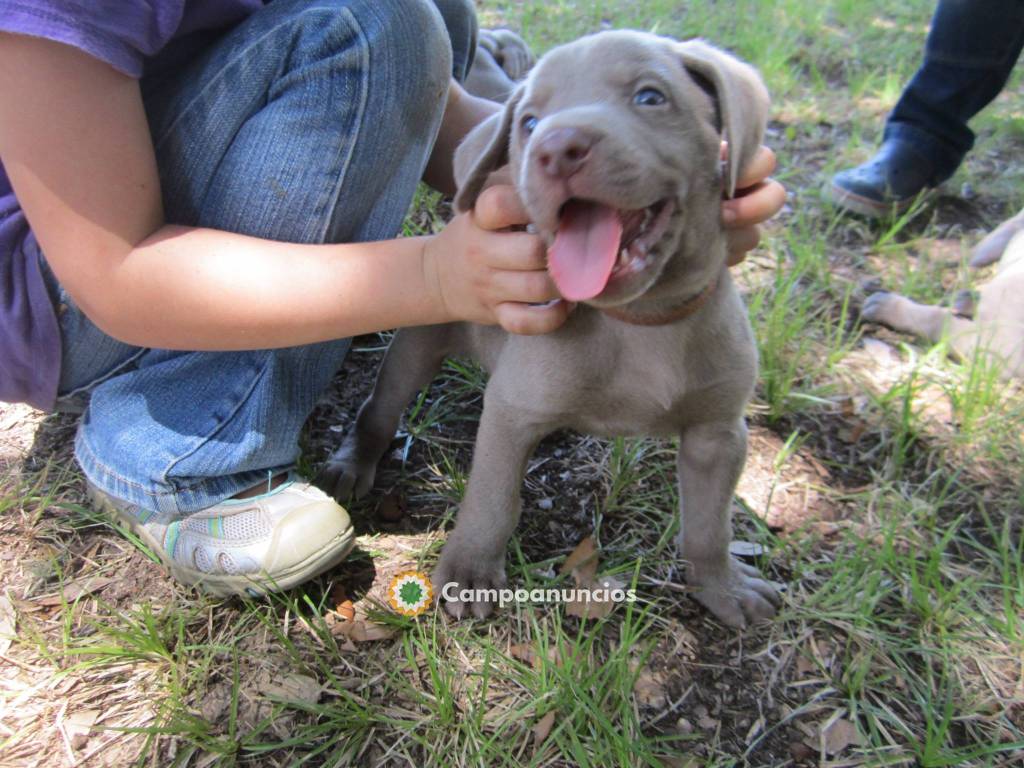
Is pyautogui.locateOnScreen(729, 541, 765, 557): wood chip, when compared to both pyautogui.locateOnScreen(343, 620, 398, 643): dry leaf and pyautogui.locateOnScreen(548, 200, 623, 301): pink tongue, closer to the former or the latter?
pyautogui.locateOnScreen(343, 620, 398, 643): dry leaf

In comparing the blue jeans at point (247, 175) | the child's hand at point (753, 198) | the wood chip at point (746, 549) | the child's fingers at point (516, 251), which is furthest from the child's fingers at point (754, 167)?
the wood chip at point (746, 549)

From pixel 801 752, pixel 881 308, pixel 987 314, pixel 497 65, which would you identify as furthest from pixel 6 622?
pixel 987 314

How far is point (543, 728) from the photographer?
155 centimetres

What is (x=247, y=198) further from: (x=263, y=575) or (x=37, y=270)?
(x=263, y=575)

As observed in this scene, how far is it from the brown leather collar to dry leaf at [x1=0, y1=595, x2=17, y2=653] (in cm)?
140

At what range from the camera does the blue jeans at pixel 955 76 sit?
3088 millimetres

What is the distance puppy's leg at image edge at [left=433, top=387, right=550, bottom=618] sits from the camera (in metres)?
1.71

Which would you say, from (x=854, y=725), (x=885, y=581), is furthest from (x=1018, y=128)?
(x=854, y=725)

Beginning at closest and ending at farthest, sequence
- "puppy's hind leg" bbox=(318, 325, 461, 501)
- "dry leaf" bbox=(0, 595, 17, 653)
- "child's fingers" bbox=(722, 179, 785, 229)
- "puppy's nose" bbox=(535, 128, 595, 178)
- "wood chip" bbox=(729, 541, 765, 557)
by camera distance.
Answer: "puppy's nose" bbox=(535, 128, 595, 178), "child's fingers" bbox=(722, 179, 785, 229), "dry leaf" bbox=(0, 595, 17, 653), "wood chip" bbox=(729, 541, 765, 557), "puppy's hind leg" bbox=(318, 325, 461, 501)

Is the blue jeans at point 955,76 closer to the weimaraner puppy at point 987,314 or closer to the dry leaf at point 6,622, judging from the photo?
the weimaraner puppy at point 987,314

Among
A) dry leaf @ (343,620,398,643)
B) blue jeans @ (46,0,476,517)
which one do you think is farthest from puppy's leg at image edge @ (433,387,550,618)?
blue jeans @ (46,0,476,517)

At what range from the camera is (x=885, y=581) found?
1.89 m

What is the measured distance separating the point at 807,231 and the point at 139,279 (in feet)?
7.96

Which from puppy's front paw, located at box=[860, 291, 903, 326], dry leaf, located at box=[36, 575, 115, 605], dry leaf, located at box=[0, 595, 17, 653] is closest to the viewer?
dry leaf, located at box=[0, 595, 17, 653]
